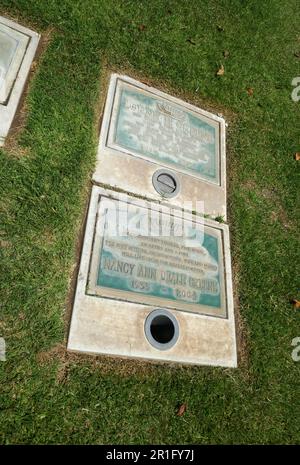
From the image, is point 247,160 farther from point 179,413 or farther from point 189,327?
point 179,413

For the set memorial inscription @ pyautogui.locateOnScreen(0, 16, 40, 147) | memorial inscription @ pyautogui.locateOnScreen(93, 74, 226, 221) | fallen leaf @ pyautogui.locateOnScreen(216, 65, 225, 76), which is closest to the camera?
memorial inscription @ pyautogui.locateOnScreen(0, 16, 40, 147)

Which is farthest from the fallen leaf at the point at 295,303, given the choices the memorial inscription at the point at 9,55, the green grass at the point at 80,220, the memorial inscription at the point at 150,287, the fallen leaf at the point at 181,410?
the memorial inscription at the point at 9,55

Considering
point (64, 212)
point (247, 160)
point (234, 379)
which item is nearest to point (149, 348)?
point (234, 379)

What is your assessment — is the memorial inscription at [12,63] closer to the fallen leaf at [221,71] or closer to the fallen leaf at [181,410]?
the fallen leaf at [221,71]

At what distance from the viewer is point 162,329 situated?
3.03 metres

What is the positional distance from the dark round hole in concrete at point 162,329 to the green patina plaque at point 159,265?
0.11 meters

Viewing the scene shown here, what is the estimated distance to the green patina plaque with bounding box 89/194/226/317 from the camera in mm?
2920

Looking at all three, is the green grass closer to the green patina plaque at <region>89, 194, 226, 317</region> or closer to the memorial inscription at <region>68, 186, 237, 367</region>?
the memorial inscription at <region>68, 186, 237, 367</region>

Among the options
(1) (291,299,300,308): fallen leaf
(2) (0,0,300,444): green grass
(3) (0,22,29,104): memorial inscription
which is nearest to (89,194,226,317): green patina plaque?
(2) (0,0,300,444): green grass

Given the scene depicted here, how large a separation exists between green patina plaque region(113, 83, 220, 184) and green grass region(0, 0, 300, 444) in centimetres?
26

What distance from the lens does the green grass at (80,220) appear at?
2568mm

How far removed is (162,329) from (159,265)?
499mm

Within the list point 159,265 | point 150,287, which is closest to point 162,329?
point 150,287
